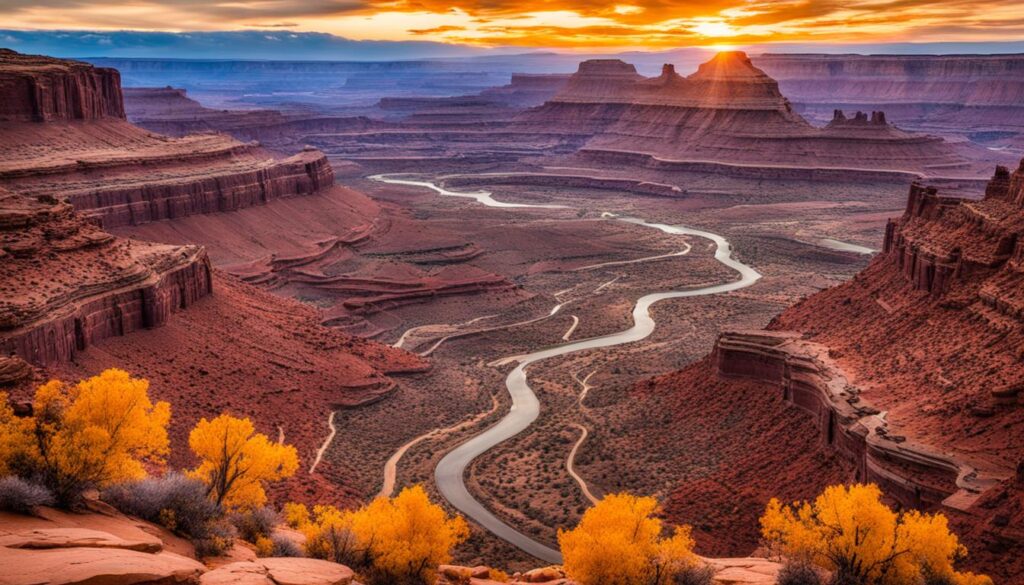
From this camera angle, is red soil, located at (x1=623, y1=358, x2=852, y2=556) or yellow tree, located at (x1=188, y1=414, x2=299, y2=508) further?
red soil, located at (x1=623, y1=358, x2=852, y2=556)

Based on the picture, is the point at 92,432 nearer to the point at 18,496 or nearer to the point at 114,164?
the point at 18,496

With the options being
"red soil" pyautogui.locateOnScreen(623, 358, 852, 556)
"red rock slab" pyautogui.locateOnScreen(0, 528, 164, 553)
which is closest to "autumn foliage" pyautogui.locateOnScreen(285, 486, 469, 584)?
"red rock slab" pyautogui.locateOnScreen(0, 528, 164, 553)

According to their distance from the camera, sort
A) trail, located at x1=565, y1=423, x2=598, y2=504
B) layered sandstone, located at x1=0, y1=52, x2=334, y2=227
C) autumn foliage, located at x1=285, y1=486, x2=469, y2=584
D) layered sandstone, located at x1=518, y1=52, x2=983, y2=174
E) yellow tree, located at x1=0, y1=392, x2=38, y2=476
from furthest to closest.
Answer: layered sandstone, located at x1=518, y1=52, x2=983, y2=174 → layered sandstone, located at x1=0, y1=52, x2=334, y2=227 → trail, located at x1=565, y1=423, x2=598, y2=504 → autumn foliage, located at x1=285, y1=486, x2=469, y2=584 → yellow tree, located at x1=0, y1=392, x2=38, y2=476

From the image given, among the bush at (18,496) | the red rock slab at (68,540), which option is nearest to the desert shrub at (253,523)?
the red rock slab at (68,540)

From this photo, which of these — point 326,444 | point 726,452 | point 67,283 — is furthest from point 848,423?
point 67,283

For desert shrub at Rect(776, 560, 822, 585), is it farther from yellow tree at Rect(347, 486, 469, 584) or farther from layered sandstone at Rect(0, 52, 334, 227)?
layered sandstone at Rect(0, 52, 334, 227)

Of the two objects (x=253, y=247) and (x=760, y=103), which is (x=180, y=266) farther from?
(x=760, y=103)
